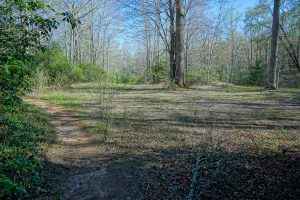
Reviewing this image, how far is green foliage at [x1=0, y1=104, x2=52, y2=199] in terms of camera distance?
7.65ft

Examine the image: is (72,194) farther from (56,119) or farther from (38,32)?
(56,119)

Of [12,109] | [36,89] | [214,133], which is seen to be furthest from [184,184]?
[36,89]

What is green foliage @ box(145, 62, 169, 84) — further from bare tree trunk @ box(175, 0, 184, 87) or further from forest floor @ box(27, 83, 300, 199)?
forest floor @ box(27, 83, 300, 199)

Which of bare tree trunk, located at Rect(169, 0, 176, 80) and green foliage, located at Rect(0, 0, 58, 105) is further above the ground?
bare tree trunk, located at Rect(169, 0, 176, 80)

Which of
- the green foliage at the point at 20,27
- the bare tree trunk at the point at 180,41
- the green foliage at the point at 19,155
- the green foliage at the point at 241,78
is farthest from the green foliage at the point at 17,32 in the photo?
the green foliage at the point at 241,78

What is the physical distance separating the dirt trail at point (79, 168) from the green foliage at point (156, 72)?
12330 mm

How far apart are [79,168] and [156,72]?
1519 centimetres

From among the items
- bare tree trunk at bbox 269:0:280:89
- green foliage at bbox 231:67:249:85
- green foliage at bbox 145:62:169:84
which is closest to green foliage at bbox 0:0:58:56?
bare tree trunk at bbox 269:0:280:89

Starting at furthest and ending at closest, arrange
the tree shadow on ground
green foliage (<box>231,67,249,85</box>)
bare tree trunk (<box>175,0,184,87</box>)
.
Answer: green foliage (<box>231,67,249,85</box>) → bare tree trunk (<box>175,0,184,87</box>) → the tree shadow on ground

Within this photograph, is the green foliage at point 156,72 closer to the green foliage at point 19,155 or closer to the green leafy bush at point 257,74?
the green leafy bush at point 257,74

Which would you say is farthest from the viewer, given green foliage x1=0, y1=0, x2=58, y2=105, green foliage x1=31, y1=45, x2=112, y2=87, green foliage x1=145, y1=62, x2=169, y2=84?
green foliage x1=145, y1=62, x2=169, y2=84

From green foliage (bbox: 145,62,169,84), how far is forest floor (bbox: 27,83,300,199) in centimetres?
1035

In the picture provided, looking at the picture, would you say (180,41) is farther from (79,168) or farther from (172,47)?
(79,168)

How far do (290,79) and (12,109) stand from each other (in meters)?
32.0
